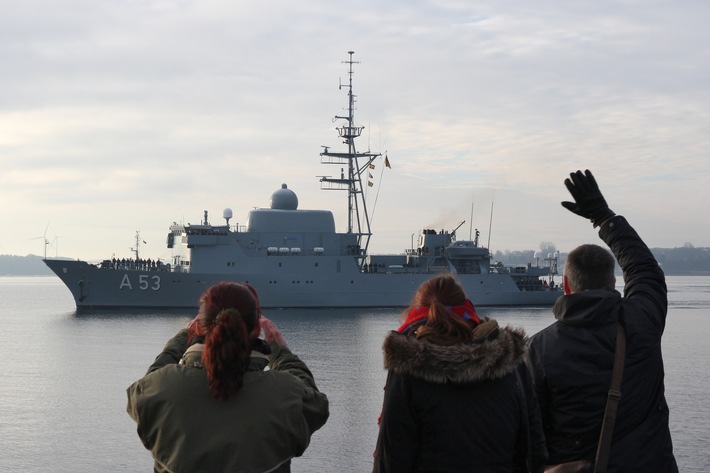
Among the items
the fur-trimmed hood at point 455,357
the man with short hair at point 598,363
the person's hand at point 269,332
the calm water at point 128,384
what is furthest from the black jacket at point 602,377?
the calm water at point 128,384

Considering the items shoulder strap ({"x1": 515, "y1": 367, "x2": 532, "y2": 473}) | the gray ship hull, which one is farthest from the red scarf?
the gray ship hull

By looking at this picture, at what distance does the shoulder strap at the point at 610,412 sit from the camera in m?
2.97

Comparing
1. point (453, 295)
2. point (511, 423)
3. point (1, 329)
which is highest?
point (453, 295)

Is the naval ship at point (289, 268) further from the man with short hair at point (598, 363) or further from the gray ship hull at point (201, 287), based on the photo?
the man with short hair at point (598, 363)

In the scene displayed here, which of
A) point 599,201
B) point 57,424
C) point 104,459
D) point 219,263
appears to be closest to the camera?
point 599,201

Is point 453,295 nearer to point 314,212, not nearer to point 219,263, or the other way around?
point 219,263

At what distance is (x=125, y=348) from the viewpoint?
2156 centimetres

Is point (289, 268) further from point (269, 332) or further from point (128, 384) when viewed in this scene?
point (269, 332)

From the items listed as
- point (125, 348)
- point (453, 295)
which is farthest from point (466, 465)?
point (125, 348)

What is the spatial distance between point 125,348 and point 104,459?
12275mm

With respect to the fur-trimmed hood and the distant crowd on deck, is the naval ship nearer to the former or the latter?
the distant crowd on deck

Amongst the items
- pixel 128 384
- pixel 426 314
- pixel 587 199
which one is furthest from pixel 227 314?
pixel 128 384

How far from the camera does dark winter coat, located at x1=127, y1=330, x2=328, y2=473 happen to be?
263 cm

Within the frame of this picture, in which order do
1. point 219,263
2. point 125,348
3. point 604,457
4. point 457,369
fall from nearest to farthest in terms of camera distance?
point 457,369
point 604,457
point 125,348
point 219,263
